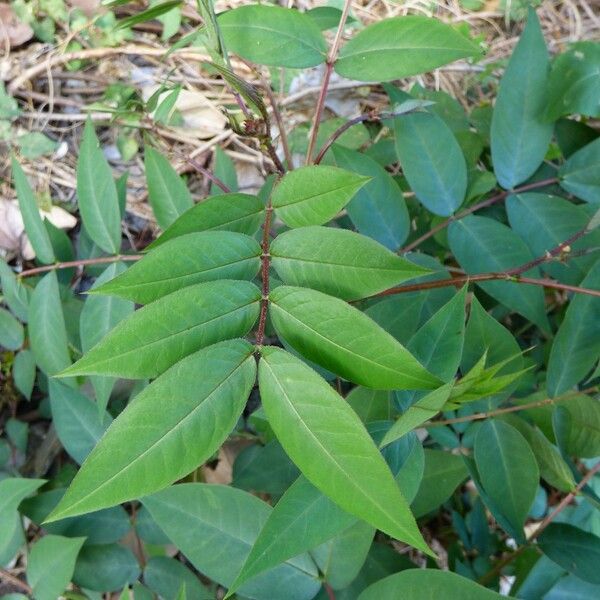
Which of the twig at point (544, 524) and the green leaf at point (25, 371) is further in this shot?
the green leaf at point (25, 371)

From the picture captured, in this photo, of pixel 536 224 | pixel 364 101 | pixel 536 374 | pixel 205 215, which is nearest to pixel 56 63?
pixel 364 101

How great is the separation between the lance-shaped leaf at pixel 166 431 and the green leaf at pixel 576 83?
0.71 metres

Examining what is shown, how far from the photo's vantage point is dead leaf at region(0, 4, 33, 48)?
1.71 metres

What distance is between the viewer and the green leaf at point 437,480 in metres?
0.96

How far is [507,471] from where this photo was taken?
89cm

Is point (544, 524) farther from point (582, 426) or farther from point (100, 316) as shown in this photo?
point (100, 316)

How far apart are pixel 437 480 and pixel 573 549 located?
21cm

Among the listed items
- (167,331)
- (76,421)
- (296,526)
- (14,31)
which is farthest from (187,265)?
(14,31)

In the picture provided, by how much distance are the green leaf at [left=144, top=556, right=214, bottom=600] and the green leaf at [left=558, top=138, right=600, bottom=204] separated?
0.89 meters

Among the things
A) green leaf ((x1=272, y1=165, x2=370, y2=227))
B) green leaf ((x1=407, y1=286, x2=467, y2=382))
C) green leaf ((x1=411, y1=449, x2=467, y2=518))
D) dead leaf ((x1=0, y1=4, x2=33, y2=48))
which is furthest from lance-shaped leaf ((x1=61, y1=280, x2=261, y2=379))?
dead leaf ((x1=0, y1=4, x2=33, y2=48))

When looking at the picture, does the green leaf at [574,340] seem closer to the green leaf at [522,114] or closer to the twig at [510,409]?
the twig at [510,409]

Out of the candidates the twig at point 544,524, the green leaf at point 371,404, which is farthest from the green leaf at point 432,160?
the twig at point 544,524

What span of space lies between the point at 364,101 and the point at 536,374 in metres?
0.86

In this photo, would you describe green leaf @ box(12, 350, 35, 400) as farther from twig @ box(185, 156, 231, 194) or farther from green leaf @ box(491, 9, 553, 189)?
green leaf @ box(491, 9, 553, 189)
